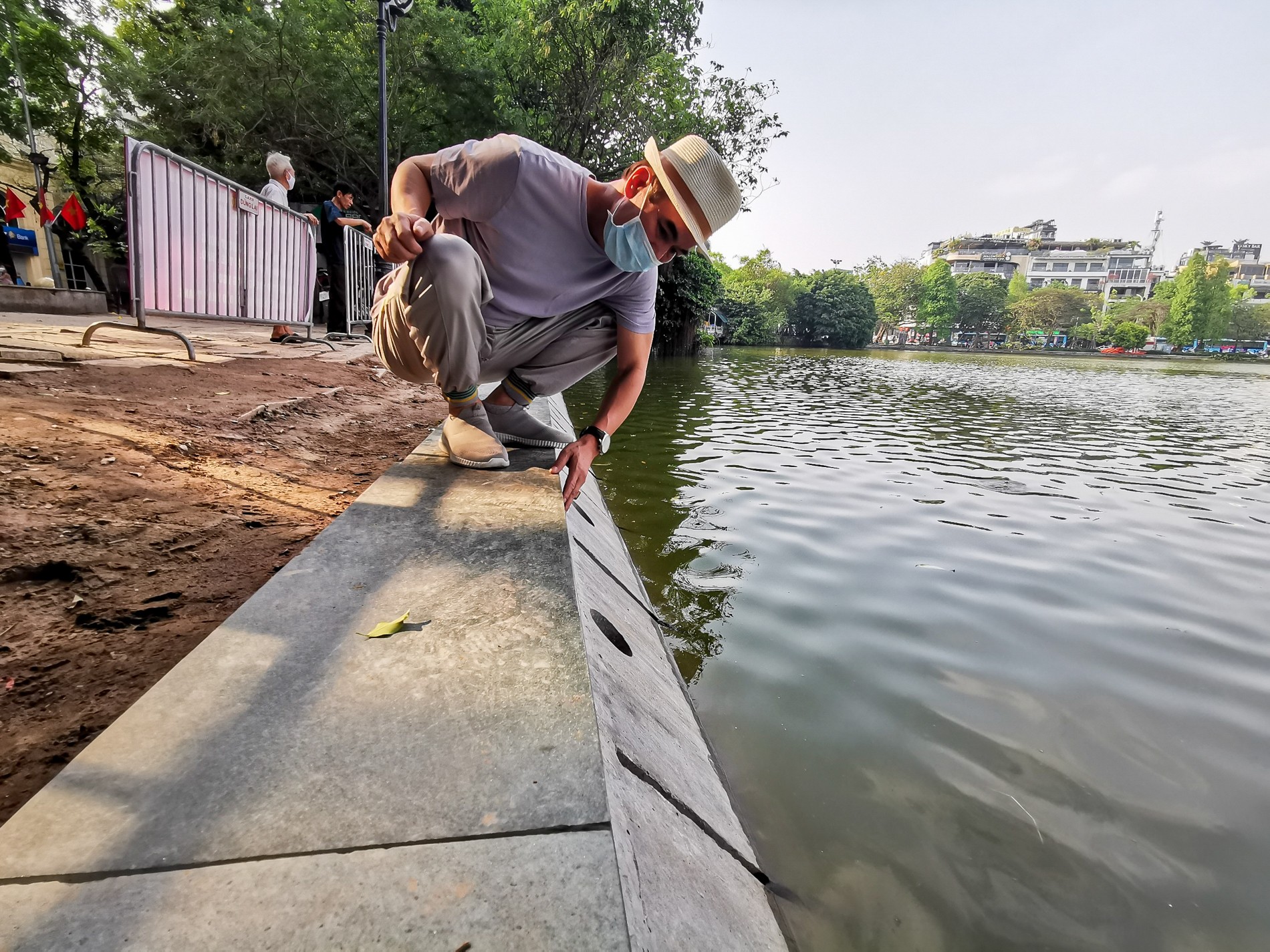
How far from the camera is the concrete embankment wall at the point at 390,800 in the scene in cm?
71

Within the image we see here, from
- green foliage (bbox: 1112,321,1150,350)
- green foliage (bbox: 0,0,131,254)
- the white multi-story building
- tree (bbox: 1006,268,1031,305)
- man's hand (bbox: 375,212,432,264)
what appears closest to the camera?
man's hand (bbox: 375,212,432,264)

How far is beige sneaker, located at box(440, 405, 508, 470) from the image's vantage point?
238 centimetres

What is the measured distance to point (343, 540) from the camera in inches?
65.8

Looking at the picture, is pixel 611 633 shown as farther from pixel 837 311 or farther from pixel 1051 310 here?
pixel 1051 310

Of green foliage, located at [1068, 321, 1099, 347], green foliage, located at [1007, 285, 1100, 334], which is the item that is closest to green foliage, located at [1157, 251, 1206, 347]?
green foliage, located at [1068, 321, 1099, 347]

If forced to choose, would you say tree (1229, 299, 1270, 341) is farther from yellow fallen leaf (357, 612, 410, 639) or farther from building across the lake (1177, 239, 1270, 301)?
yellow fallen leaf (357, 612, 410, 639)

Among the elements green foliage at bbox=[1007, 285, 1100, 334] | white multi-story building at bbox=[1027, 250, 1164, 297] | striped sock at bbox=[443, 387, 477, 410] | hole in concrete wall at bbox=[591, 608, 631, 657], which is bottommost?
hole in concrete wall at bbox=[591, 608, 631, 657]

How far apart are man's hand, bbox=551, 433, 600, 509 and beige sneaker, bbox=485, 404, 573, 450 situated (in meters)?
0.46

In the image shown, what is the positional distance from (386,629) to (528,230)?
1.56 metres

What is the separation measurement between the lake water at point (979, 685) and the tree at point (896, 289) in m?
71.1

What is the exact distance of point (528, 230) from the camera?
228cm

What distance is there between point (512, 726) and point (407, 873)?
27cm

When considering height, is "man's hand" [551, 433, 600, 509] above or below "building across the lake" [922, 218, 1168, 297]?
below

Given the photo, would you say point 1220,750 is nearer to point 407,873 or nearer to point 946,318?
point 407,873
